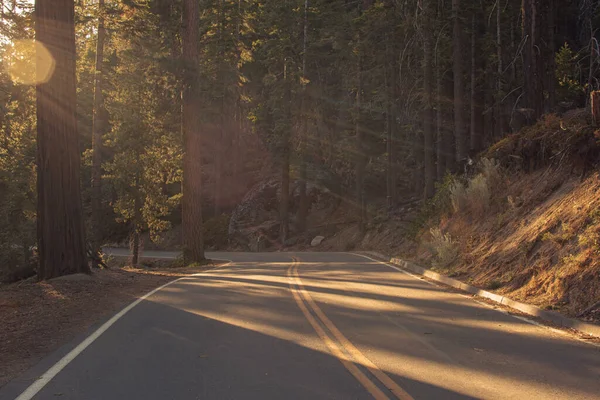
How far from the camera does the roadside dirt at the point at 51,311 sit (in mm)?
7627

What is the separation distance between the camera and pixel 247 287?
1456cm

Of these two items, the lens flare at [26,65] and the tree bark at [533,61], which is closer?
the lens flare at [26,65]

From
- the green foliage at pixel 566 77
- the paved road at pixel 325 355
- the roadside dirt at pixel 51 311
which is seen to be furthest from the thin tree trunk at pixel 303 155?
the paved road at pixel 325 355

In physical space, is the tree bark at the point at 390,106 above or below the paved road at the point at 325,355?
above

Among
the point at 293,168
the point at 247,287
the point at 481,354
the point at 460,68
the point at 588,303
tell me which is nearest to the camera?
the point at 481,354

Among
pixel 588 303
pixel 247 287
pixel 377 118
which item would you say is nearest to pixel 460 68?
pixel 377 118

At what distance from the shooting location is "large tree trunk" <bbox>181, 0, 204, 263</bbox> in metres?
24.4

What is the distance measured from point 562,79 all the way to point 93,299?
25443mm

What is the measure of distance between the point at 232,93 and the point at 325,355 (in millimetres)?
22445

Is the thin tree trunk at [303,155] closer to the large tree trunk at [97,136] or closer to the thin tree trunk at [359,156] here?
the thin tree trunk at [359,156]

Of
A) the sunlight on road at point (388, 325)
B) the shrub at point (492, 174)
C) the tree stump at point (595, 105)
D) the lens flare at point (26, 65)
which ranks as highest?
the lens flare at point (26, 65)

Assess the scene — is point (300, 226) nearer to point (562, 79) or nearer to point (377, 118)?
point (377, 118)

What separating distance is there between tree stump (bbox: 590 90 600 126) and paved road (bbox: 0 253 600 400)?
215 inches

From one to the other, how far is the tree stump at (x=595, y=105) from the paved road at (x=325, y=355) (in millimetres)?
5449
